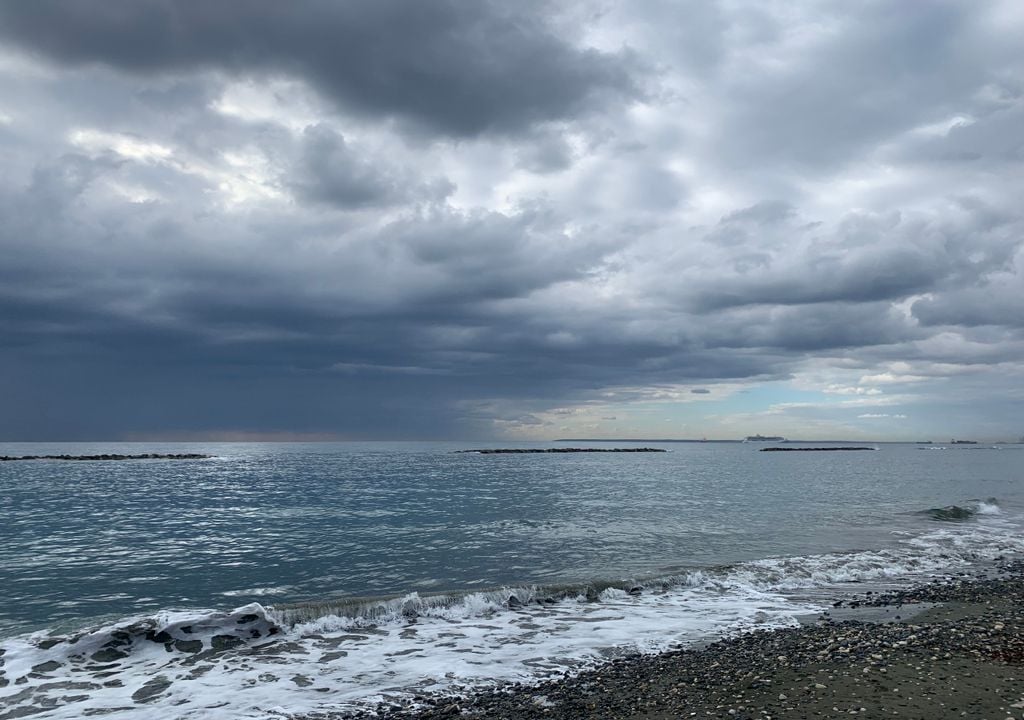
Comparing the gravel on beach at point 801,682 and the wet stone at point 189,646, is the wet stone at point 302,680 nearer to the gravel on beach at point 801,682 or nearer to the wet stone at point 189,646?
the gravel on beach at point 801,682

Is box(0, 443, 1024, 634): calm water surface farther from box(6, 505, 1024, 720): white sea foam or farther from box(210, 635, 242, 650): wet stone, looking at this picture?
box(210, 635, 242, 650): wet stone

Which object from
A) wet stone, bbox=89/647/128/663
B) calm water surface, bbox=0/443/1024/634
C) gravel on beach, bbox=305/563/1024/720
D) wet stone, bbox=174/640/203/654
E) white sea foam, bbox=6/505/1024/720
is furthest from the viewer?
calm water surface, bbox=0/443/1024/634

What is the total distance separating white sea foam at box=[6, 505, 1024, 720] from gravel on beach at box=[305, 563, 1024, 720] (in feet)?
4.20

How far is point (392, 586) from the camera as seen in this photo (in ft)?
80.5

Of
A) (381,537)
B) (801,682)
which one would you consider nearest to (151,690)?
(801,682)

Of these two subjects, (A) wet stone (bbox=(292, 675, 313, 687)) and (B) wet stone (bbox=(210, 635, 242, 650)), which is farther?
(B) wet stone (bbox=(210, 635, 242, 650))

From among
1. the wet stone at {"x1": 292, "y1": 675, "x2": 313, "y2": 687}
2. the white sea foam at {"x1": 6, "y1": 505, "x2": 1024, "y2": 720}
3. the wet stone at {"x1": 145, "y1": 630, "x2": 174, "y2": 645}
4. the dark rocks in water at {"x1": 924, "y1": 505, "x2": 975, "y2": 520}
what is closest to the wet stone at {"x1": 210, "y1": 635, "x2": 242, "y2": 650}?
the white sea foam at {"x1": 6, "y1": 505, "x2": 1024, "y2": 720}

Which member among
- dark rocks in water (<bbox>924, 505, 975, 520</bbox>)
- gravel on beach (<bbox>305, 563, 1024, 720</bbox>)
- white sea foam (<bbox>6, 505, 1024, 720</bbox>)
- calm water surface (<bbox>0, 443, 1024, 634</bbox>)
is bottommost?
dark rocks in water (<bbox>924, 505, 975, 520</bbox>)

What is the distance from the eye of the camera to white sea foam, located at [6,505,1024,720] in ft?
45.2

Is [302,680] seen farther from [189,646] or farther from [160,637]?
[160,637]

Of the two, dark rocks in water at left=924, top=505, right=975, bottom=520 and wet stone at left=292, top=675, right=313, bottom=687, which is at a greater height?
wet stone at left=292, top=675, right=313, bottom=687

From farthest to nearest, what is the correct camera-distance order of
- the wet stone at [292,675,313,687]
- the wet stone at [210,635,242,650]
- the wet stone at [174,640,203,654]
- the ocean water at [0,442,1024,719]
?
the wet stone at [210,635,242,650] < the wet stone at [174,640,203,654] < the ocean water at [0,442,1024,719] < the wet stone at [292,675,313,687]

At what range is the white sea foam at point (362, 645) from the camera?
13.8 metres

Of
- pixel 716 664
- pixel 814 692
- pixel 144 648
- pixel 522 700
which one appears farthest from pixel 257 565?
pixel 814 692
